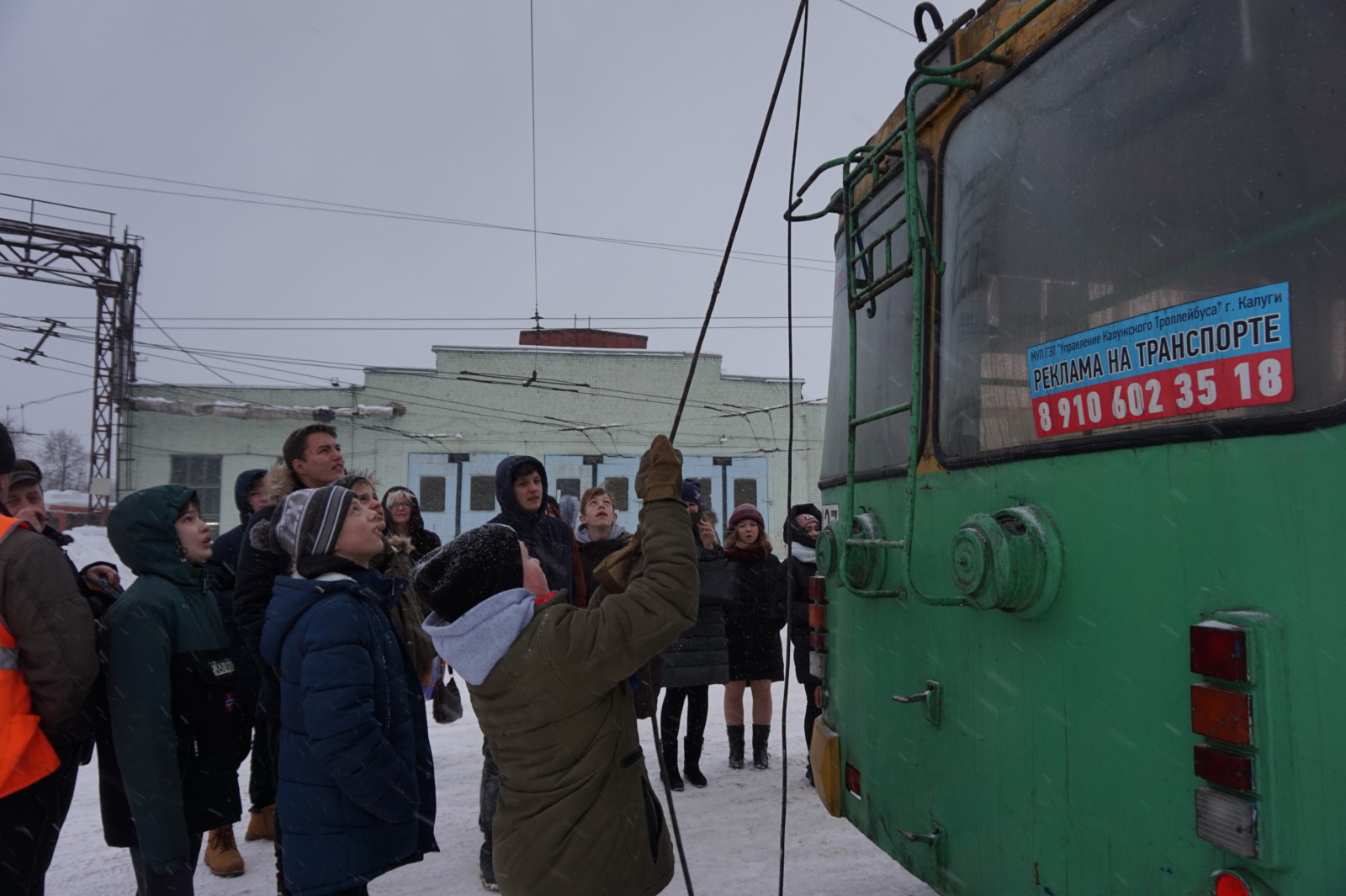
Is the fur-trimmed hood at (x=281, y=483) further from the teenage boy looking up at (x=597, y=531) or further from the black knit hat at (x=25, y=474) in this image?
the teenage boy looking up at (x=597, y=531)

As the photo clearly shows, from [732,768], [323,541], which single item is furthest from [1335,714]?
[732,768]

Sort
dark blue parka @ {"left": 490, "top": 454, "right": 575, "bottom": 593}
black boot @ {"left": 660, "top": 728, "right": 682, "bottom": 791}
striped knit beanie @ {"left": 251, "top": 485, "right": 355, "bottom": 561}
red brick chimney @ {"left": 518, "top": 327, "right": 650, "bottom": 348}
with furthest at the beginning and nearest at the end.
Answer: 1. red brick chimney @ {"left": 518, "top": 327, "right": 650, "bottom": 348}
2. black boot @ {"left": 660, "top": 728, "right": 682, "bottom": 791}
3. dark blue parka @ {"left": 490, "top": 454, "right": 575, "bottom": 593}
4. striped knit beanie @ {"left": 251, "top": 485, "right": 355, "bottom": 561}

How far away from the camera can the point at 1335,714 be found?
154 centimetres

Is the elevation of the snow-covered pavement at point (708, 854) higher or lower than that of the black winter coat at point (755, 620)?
lower

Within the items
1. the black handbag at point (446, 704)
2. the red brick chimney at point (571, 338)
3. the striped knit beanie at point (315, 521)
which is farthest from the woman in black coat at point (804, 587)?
the red brick chimney at point (571, 338)

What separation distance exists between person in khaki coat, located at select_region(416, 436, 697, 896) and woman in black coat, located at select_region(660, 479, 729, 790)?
3431 millimetres

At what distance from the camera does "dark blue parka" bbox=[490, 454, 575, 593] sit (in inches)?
171

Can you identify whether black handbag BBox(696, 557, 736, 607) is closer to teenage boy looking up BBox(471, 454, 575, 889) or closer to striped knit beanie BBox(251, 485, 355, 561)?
teenage boy looking up BBox(471, 454, 575, 889)

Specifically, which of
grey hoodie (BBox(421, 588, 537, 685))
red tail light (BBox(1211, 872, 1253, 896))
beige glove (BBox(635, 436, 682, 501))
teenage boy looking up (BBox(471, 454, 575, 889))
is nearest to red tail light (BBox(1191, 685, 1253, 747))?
red tail light (BBox(1211, 872, 1253, 896))

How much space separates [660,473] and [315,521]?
126cm

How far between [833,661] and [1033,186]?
1.99 m

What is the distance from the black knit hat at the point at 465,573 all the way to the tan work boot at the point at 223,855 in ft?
9.93

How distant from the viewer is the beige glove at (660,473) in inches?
91.6

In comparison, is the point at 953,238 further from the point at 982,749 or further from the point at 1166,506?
the point at 982,749
